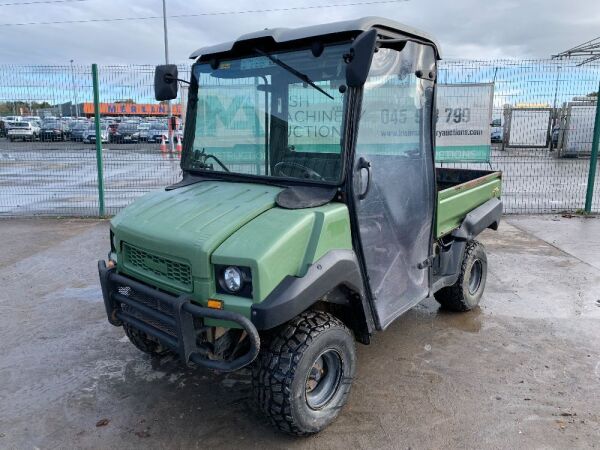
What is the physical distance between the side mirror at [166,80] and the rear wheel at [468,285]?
2835 millimetres

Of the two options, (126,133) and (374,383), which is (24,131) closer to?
(126,133)

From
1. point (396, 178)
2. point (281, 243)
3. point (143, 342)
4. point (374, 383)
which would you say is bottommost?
point (374, 383)

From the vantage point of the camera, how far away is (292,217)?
266 centimetres

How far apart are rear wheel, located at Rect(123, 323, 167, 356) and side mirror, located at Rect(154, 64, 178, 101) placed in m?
1.74

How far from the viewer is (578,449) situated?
9.02ft

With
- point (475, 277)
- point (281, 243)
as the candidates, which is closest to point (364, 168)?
point (281, 243)

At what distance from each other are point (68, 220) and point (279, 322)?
7316mm

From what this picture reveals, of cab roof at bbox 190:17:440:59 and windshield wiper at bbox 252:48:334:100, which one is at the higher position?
cab roof at bbox 190:17:440:59

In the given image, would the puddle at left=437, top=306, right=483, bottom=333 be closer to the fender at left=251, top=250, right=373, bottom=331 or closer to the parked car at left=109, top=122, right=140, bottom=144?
the fender at left=251, top=250, right=373, bottom=331

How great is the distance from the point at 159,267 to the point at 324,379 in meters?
1.21

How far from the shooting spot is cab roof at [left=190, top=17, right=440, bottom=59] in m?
2.85

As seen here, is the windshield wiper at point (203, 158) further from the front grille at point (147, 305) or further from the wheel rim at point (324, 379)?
the wheel rim at point (324, 379)

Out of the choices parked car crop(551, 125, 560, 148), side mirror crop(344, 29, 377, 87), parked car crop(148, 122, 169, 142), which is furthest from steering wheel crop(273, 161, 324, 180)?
parked car crop(551, 125, 560, 148)

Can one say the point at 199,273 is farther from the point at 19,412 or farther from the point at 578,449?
the point at 578,449
